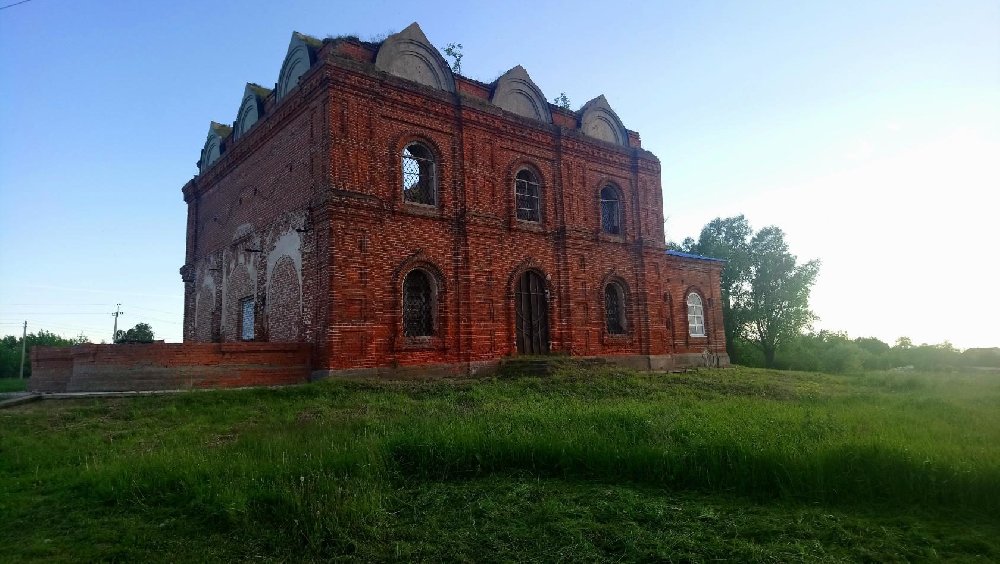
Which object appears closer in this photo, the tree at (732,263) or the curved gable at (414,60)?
the curved gable at (414,60)

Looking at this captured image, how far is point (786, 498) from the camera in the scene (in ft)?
15.5

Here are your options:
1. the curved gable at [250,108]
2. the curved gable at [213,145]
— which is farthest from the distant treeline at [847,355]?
the curved gable at [213,145]

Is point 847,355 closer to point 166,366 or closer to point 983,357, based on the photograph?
point 983,357

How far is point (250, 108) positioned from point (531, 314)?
9.35 m

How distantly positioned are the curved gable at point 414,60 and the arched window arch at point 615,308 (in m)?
7.39

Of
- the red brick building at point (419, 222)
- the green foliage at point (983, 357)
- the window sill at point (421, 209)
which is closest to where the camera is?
the red brick building at point (419, 222)

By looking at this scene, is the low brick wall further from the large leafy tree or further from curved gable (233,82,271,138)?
Result: the large leafy tree

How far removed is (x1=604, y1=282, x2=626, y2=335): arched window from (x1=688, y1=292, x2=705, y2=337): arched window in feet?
13.1

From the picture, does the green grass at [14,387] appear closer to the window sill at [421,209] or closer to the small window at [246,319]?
the small window at [246,319]

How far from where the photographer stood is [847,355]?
28.5m

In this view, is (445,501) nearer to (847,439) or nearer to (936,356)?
(847,439)

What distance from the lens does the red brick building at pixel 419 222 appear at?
479 inches

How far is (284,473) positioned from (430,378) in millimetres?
7148

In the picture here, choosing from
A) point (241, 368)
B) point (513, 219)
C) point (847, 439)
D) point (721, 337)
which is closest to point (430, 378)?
point (241, 368)
